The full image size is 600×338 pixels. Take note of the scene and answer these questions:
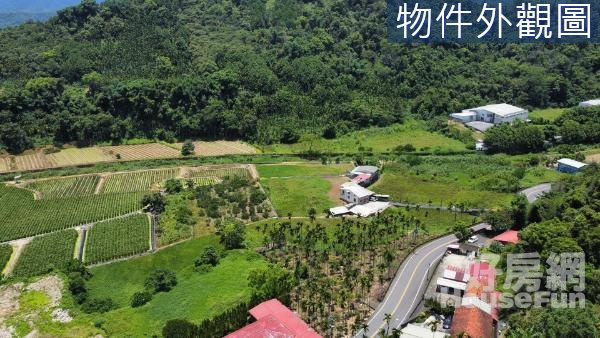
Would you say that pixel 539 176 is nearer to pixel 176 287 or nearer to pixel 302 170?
pixel 302 170

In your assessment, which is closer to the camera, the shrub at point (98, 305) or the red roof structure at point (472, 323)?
the red roof structure at point (472, 323)

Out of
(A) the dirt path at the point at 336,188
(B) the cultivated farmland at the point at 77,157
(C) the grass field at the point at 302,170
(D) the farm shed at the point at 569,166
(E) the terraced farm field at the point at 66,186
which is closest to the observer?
(A) the dirt path at the point at 336,188

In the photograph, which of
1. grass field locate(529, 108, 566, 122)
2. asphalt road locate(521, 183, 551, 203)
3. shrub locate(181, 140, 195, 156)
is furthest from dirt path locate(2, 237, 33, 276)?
grass field locate(529, 108, 566, 122)

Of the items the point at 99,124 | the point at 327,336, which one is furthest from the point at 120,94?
the point at 327,336

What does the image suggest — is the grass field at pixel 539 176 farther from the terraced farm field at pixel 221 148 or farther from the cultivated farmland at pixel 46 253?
the cultivated farmland at pixel 46 253

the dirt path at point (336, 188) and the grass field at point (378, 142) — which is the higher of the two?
the grass field at point (378, 142)

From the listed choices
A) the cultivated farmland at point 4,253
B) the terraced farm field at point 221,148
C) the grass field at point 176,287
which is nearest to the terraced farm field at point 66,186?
the cultivated farmland at point 4,253

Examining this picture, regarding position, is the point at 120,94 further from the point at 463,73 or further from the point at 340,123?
the point at 463,73

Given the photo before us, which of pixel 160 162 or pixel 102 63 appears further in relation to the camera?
pixel 102 63
